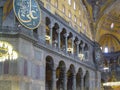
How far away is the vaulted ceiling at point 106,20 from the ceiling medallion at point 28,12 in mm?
12735

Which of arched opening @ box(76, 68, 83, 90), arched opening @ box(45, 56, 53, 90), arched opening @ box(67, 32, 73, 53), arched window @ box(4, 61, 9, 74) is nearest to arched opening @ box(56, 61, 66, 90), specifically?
arched opening @ box(45, 56, 53, 90)

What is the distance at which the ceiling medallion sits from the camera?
63.5 feet

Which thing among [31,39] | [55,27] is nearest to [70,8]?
[55,27]

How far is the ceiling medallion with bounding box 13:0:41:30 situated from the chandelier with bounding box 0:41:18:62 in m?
2.43

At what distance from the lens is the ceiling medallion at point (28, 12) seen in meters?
19.4

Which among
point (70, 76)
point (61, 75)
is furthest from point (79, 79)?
point (61, 75)

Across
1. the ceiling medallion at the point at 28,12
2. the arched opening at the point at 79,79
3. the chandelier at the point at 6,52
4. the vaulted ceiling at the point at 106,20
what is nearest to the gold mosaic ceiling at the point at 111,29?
the vaulted ceiling at the point at 106,20

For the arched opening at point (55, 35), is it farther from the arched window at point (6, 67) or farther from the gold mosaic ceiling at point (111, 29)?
the gold mosaic ceiling at point (111, 29)

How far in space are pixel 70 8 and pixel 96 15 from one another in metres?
6.32

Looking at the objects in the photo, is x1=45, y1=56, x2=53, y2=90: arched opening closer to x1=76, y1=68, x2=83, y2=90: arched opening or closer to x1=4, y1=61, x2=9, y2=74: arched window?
x1=76, y1=68, x2=83, y2=90: arched opening

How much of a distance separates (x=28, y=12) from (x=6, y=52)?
3.60 metres

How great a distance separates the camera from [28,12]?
65.4 feet

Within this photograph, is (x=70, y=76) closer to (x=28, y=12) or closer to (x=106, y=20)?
(x=106, y=20)

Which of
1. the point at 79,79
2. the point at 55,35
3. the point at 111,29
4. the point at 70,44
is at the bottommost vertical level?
the point at 79,79
